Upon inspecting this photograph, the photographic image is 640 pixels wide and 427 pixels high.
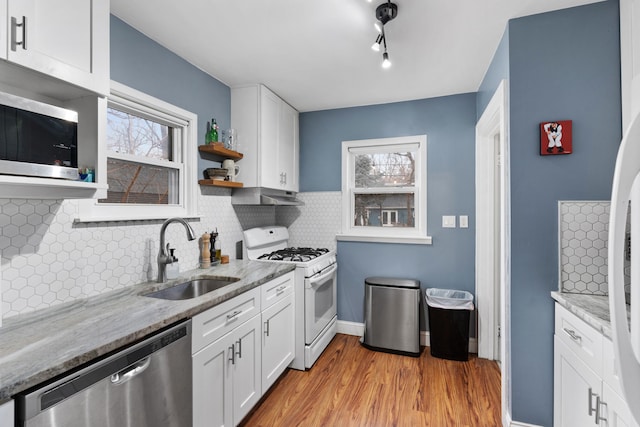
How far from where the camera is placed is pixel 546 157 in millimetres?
1728

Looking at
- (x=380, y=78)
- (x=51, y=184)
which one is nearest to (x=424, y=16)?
(x=380, y=78)

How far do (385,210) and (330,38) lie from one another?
1867 mm

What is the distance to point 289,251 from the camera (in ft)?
10.4

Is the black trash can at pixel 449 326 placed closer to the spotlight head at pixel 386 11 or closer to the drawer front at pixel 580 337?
the drawer front at pixel 580 337

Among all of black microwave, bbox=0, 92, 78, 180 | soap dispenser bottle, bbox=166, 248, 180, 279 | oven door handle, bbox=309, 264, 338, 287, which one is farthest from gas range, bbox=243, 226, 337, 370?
black microwave, bbox=0, 92, 78, 180

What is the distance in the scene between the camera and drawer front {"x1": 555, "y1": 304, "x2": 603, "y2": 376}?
4.19ft

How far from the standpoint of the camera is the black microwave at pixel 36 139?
110 centimetres

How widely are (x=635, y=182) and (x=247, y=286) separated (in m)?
1.76

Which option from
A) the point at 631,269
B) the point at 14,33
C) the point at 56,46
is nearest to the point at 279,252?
the point at 56,46

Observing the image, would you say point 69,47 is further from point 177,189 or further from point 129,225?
point 177,189

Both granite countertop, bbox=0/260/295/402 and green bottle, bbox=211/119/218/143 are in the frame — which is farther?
green bottle, bbox=211/119/218/143

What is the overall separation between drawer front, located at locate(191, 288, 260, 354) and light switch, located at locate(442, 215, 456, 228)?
197 cm

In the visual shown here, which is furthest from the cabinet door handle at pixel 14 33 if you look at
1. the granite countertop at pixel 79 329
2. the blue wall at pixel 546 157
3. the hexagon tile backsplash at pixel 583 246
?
the hexagon tile backsplash at pixel 583 246

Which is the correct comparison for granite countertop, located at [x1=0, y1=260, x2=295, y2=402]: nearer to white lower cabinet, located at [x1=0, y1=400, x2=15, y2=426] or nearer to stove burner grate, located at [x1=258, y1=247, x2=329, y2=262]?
white lower cabinet, located at [x1=0, y1=400, x2=15, y2=426]
